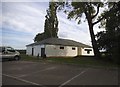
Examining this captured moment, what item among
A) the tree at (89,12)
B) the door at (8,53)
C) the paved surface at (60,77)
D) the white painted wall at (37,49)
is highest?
the tree at (89,12)

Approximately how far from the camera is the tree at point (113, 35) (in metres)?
20.7

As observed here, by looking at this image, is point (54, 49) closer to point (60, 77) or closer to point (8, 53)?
point (8, 53)

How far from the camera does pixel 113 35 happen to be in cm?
2152

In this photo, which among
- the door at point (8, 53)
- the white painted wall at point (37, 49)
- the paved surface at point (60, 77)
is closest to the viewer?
the paved surface at point (60, 77)

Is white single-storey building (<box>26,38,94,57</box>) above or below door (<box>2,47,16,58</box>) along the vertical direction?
above

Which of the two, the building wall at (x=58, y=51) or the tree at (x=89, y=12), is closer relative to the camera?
the tree at (x=89, y=12)

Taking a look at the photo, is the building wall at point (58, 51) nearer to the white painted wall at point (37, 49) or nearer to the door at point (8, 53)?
the white painted wall at point (37, 49)

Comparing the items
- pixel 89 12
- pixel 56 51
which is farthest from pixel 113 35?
pixel 56 51

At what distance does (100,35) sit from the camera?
24906 millimetres

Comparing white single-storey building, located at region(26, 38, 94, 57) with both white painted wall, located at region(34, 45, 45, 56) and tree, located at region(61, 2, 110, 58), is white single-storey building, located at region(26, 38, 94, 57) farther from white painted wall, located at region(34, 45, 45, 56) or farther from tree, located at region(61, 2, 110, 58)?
tree, located at region(61, 2, 110, 58)

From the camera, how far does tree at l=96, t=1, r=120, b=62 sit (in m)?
20.7

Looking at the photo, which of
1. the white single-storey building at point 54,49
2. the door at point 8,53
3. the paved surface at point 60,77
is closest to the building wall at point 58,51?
the white single-storey building at point 54,49

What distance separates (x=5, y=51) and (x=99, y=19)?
48.2 ft

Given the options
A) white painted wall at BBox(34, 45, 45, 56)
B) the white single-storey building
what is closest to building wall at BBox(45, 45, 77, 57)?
the white single-storey building
